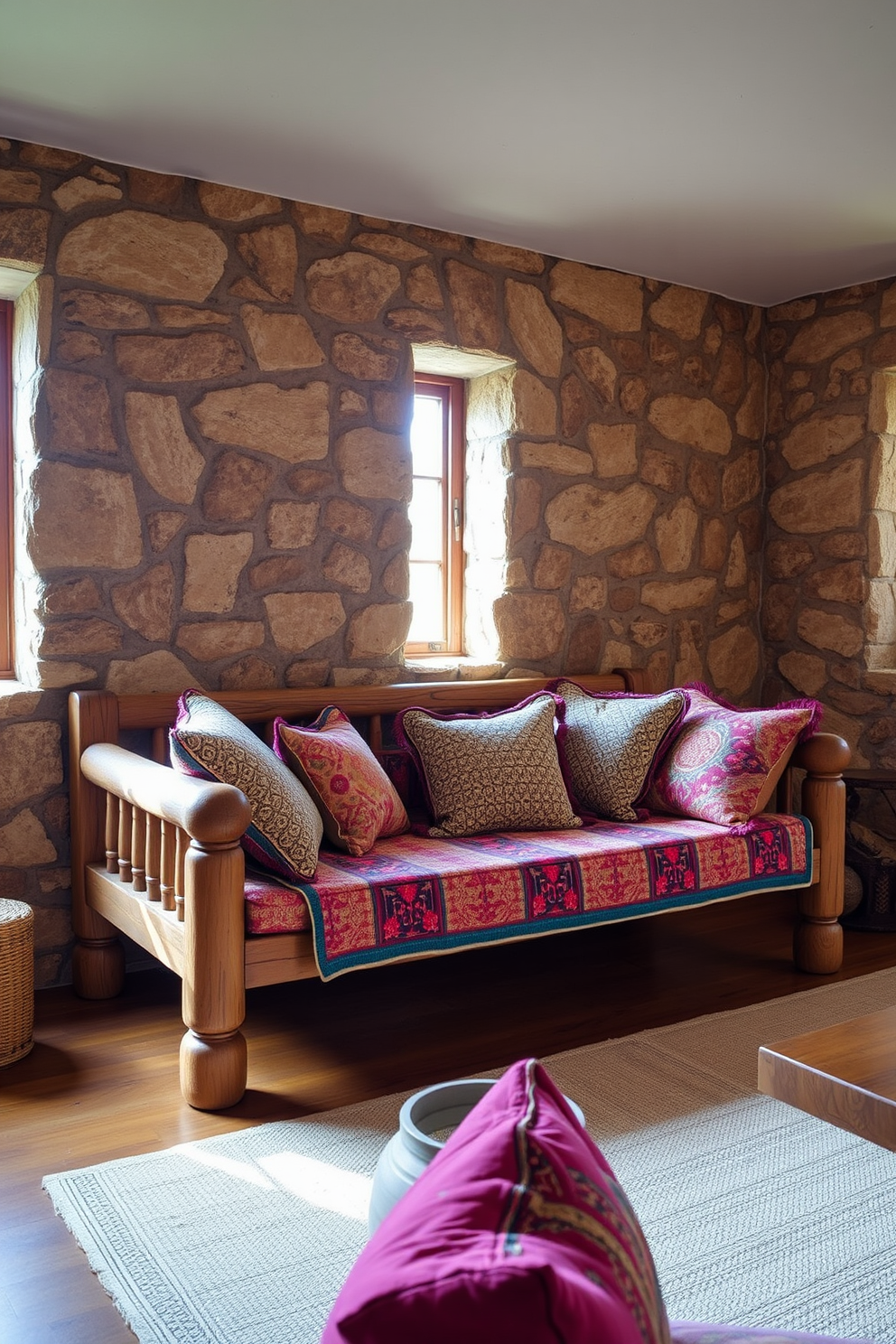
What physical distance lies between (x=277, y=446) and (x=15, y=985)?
1670mm

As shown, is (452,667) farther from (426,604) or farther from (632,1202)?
(632,1202)

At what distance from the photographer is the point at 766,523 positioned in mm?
4543

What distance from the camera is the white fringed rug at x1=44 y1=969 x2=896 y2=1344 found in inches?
63.8

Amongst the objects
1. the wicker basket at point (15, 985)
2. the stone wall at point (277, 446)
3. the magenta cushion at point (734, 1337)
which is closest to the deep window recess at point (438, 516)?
the stone wall at point (277, 446)

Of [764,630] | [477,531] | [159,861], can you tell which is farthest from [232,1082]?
[764,630]

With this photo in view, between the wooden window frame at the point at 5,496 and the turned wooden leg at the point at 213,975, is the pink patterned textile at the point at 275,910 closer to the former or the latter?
the turned wooden leg at the point at 213,975

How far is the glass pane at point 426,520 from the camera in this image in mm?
3846

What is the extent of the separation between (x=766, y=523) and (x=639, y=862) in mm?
2252

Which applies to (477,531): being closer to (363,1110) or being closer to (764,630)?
(764,630)

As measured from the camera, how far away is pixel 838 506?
423 cm

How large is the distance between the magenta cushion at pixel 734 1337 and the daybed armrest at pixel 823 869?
2268mm

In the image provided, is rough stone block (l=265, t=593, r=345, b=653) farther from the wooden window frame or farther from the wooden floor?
the wooden floor

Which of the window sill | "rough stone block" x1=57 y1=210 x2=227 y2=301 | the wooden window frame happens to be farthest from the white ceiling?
the window sill

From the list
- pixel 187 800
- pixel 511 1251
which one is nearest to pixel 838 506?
pixel 187 800
